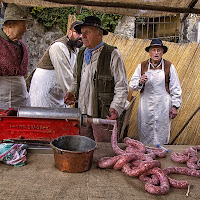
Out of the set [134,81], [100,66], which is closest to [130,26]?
[134,81]

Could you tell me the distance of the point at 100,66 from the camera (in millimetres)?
3273

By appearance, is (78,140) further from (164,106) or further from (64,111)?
(164,106)

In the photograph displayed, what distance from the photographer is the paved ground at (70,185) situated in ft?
5.51

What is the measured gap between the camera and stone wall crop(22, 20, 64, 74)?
882 cm

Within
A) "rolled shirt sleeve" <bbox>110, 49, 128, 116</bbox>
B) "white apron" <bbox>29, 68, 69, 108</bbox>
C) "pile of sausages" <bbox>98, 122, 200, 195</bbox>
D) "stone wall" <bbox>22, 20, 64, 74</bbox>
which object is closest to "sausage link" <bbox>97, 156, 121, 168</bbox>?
"pile of sausages" <bbox>98, 122, 200, 195</bbox>

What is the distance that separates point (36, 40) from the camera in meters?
8.87

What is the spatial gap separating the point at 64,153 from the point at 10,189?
0.48m

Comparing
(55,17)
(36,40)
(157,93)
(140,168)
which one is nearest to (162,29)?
(55,17)

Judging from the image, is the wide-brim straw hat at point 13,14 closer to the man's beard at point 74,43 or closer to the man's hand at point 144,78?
the man's beard at point 74,43

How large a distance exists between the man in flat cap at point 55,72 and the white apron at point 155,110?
5.10 ft

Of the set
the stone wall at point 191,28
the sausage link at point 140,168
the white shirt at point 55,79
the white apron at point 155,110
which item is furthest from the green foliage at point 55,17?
the sausage link at point 140,168

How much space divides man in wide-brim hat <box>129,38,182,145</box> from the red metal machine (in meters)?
2.35

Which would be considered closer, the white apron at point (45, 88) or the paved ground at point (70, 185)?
the paved ground at point (70, 185)

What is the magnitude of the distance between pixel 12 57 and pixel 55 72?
0.99 metres
